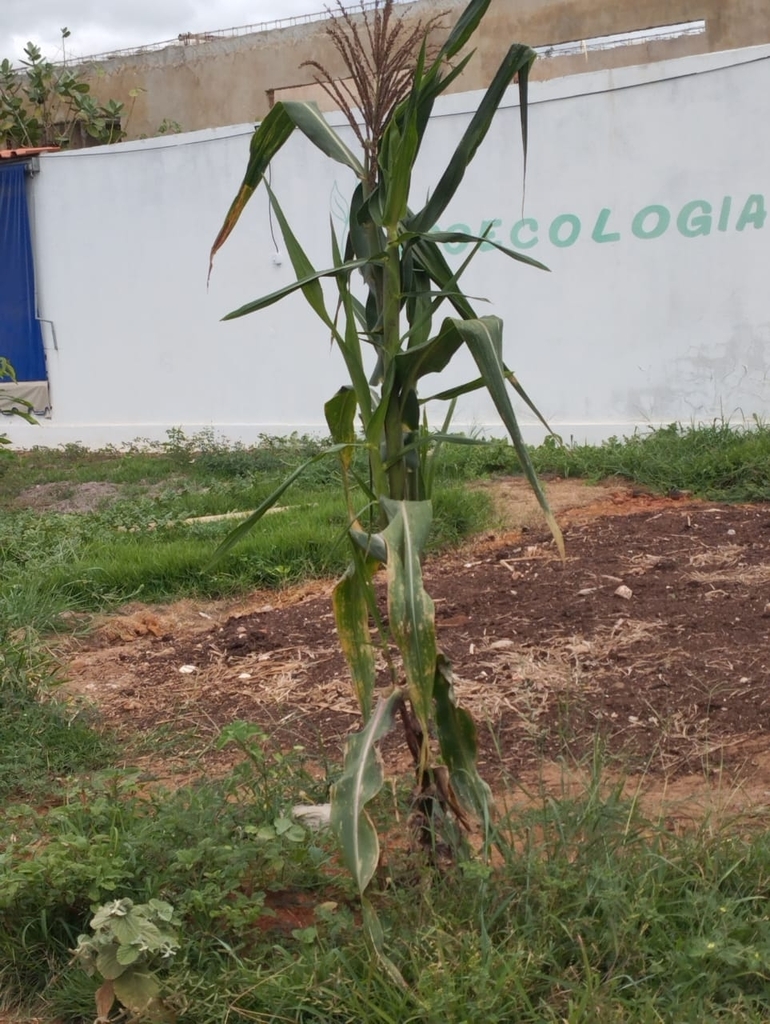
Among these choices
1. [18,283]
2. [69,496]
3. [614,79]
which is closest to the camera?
[614,79]

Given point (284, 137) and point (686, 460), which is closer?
point (284, 137)

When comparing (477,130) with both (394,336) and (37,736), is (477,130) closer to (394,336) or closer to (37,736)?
(394,336)

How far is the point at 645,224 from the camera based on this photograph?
7.01 meters

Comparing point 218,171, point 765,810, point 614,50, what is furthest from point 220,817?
point 614,50

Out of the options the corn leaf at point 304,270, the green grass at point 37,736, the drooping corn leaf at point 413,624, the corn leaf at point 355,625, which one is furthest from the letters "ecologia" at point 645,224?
the drooping corn leaf at point 413,624

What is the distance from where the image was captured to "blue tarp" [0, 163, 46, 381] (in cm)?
977

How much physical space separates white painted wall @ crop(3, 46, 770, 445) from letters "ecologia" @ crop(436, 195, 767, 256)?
0.01m

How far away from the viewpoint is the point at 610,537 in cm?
500

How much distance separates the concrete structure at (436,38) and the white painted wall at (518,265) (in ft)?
11.9

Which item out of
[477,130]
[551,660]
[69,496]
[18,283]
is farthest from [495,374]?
[18,283]

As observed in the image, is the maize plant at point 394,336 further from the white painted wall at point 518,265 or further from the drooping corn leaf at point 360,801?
the white painted wall at point 518,265

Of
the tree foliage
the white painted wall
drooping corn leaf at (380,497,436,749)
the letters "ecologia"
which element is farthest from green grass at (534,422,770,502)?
the tree foliage

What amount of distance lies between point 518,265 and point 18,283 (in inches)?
190

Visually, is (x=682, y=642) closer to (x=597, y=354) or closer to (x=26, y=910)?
(x=26, y=910)
